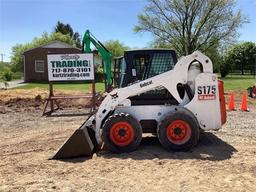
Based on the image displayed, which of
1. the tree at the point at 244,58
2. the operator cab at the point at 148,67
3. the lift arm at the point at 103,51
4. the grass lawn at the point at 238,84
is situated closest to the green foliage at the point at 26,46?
the tree at the point at 244,58

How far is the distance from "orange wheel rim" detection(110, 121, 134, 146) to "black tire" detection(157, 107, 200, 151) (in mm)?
621

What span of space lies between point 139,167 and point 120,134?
137 centimetres

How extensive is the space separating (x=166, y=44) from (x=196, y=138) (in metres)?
42.5

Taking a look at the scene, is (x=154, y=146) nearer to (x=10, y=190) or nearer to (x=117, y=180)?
(x=117, y=180)

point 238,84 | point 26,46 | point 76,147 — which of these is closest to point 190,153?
point 76,147

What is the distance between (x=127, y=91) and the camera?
909cm

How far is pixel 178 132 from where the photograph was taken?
348 inches

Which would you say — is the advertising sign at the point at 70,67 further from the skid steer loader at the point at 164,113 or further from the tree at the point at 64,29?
the tree at the point at 64,29

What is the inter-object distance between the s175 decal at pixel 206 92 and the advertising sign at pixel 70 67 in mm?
5786

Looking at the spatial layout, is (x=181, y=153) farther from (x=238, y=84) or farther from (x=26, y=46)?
(x=26, y=46)

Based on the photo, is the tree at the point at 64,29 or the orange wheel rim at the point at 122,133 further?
the tree at the point at 64,29

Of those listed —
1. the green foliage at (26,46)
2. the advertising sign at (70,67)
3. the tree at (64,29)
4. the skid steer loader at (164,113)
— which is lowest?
the skid steer loader at (164,113)

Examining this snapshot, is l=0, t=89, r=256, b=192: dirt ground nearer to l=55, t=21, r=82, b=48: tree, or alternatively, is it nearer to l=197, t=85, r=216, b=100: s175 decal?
l=197, t=85, r=216, b=100: s175 decal

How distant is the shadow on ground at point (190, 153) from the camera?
329 inches
